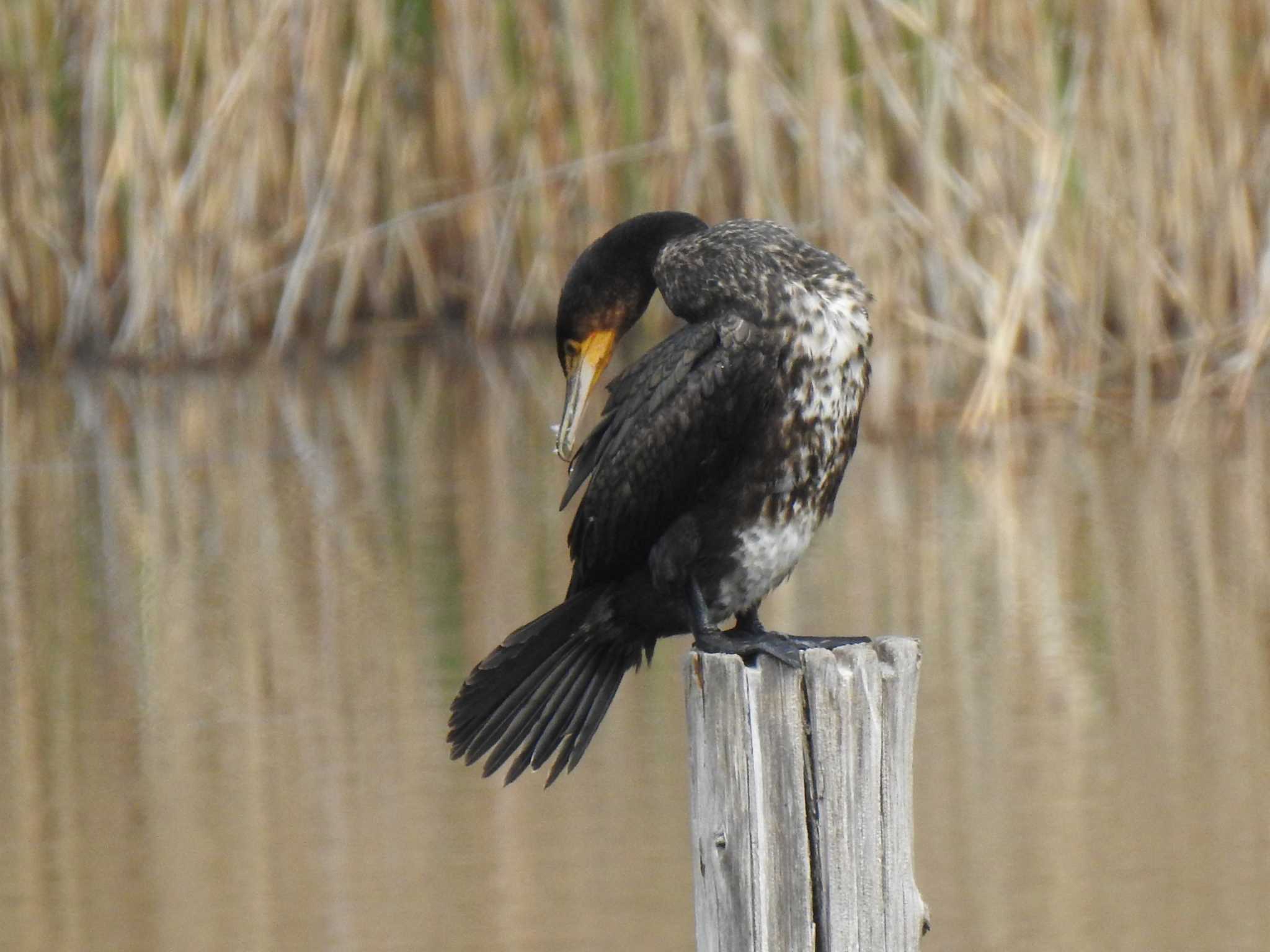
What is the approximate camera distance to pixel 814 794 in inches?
88.4

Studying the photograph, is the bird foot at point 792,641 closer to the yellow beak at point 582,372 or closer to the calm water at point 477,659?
the yellow beak at point 582,372

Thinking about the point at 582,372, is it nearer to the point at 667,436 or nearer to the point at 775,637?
the point at 667,436

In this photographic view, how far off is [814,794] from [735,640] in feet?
1.08

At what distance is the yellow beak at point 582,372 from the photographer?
2.86m

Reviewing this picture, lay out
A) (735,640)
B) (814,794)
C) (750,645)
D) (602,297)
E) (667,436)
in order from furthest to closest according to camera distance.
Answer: (602,297) < (667,436) < (735,640) < (750,645) < (814,794)

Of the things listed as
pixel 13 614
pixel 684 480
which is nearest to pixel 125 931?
pixel 684 480

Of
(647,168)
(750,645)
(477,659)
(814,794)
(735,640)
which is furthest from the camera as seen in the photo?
(647,168)

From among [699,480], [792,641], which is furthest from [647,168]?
[792,641]

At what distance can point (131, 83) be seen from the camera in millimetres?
8352

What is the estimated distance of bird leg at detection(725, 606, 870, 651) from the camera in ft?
7.70

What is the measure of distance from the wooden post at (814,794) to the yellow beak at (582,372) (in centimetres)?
67

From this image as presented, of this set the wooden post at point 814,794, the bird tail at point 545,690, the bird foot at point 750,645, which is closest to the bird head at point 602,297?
the bird tail at point 545,690

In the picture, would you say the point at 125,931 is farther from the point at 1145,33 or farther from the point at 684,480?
the point at 1145,33

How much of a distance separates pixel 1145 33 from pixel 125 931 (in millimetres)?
4106
